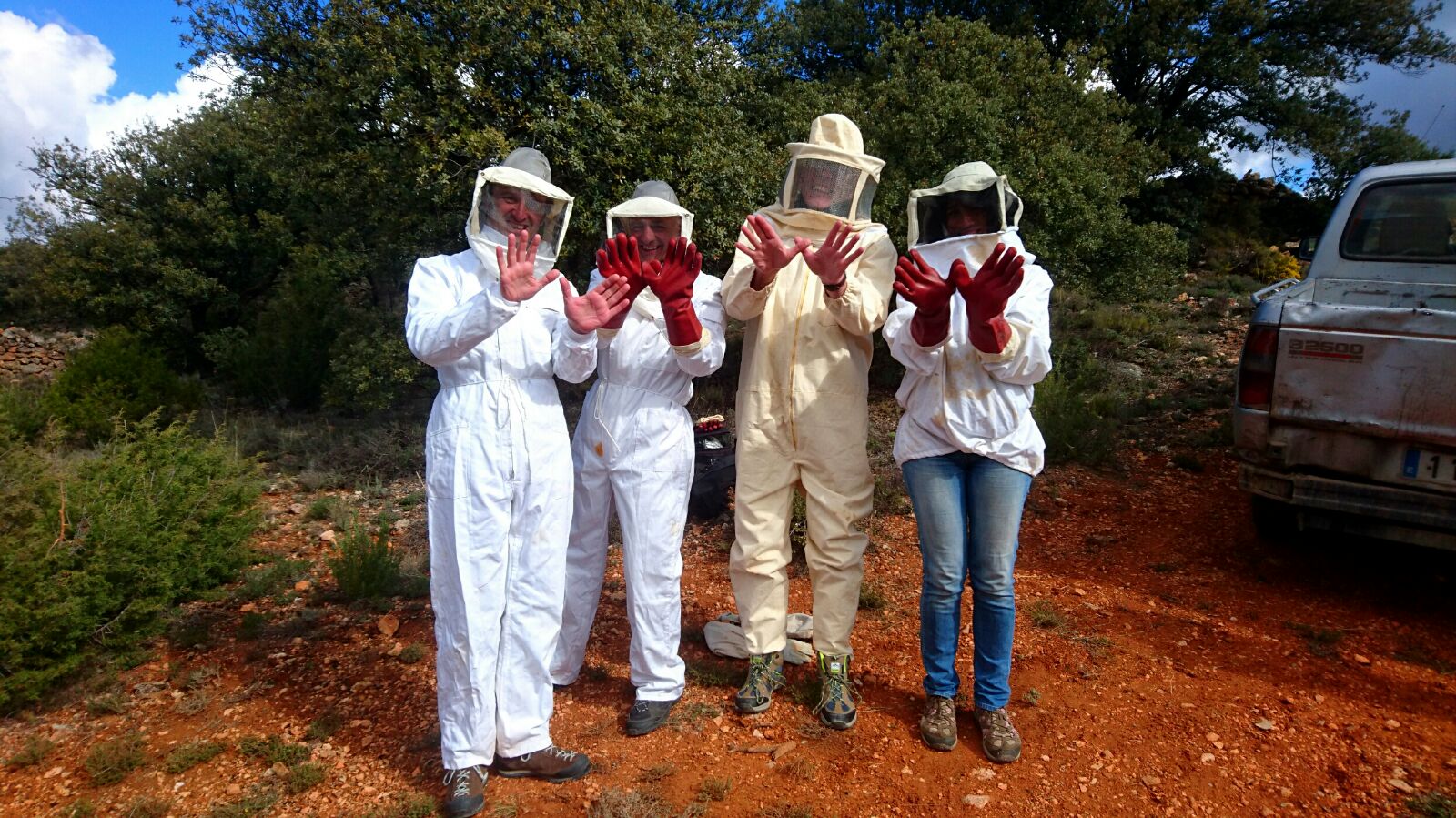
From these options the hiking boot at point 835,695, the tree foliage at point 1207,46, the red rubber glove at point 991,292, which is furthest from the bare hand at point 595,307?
the tree foliage at point 1207,46

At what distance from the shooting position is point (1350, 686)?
3449 millimetres

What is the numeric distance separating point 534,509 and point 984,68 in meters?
7.05

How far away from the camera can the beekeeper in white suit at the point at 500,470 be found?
109 inches

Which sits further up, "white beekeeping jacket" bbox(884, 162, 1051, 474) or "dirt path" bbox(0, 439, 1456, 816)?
"white beekeeping jacket" bbox(884, 162, 1051, 474)

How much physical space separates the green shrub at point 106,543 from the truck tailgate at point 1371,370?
18.3 feet

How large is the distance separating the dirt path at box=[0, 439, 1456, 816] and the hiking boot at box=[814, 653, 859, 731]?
0.23 ft

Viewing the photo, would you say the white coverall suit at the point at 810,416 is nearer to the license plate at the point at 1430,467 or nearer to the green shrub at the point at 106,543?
the license plate at the point at 1430,467

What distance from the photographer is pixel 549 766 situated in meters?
2.92

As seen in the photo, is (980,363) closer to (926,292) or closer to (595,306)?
(926,292)

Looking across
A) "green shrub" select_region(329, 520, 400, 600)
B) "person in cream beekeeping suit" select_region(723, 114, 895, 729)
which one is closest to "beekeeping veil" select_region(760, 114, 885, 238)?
"person in cream beekeeping suit" select_region(723, 114, 895, 729)

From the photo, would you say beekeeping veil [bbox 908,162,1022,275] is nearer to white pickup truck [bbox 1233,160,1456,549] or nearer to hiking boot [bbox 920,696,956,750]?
hiking boot [bbox 920,696,956,750]

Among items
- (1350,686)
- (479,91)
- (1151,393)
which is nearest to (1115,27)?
(1151,393)

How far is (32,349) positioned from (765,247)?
1578cm

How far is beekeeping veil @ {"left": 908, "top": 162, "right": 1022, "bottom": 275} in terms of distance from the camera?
9.59 feet
